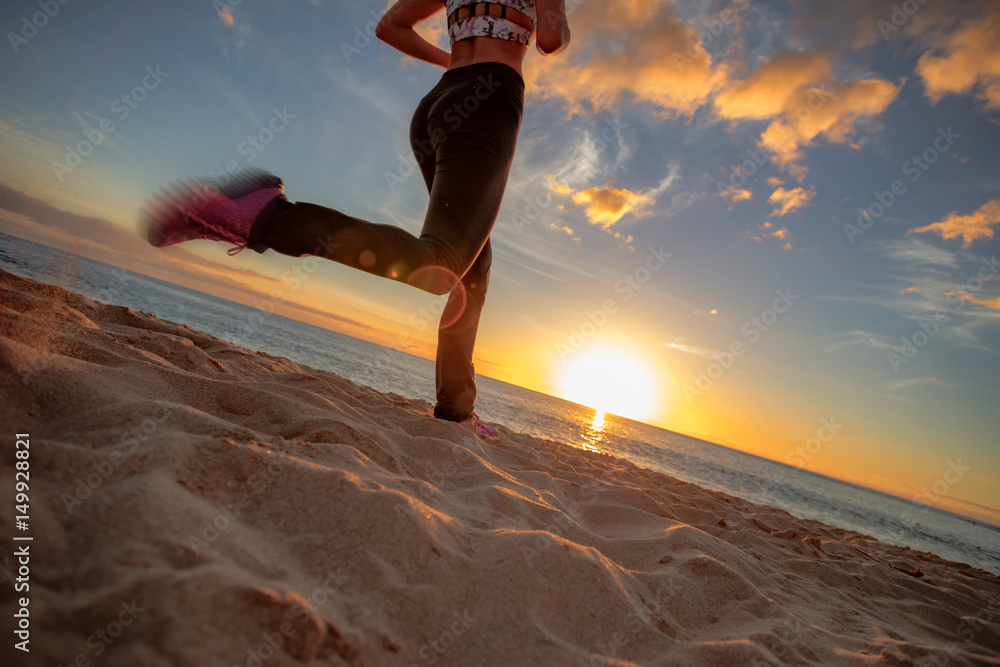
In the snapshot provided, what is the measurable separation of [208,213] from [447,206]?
32.2 inches

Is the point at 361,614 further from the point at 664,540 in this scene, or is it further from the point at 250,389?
the point at 664,540

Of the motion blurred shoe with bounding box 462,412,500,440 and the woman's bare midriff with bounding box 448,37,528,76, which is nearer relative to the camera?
the woman's bare midriff with bounding box 448,37,528,76

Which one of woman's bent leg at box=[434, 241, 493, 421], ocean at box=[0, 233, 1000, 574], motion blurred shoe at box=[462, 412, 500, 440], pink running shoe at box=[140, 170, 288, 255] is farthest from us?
ocean at box=[0, 233, 1000, 574]

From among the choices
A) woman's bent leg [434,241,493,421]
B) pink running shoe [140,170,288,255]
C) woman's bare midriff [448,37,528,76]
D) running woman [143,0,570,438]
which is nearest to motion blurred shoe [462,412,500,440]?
woman's bent leg [434,241,493,421]

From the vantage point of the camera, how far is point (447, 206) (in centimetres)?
174

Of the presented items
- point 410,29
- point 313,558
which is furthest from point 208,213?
point 410,29

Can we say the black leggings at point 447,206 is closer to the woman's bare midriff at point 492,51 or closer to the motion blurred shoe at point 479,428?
the woman's bare midriff at point 492,51

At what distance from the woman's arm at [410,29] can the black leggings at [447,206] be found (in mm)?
578

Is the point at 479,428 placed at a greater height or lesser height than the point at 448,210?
lesser

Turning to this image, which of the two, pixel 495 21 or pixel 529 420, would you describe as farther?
pixel 529 420

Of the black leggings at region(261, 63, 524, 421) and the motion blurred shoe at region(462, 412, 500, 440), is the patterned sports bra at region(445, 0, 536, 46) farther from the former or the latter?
the motion blurred shoe at region(462, 412, 500, 440)

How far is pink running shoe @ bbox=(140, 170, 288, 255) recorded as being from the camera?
1.37 metres

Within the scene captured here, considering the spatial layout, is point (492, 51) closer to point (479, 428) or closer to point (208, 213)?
point (208, 213)

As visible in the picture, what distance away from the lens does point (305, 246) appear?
4.58 feet
